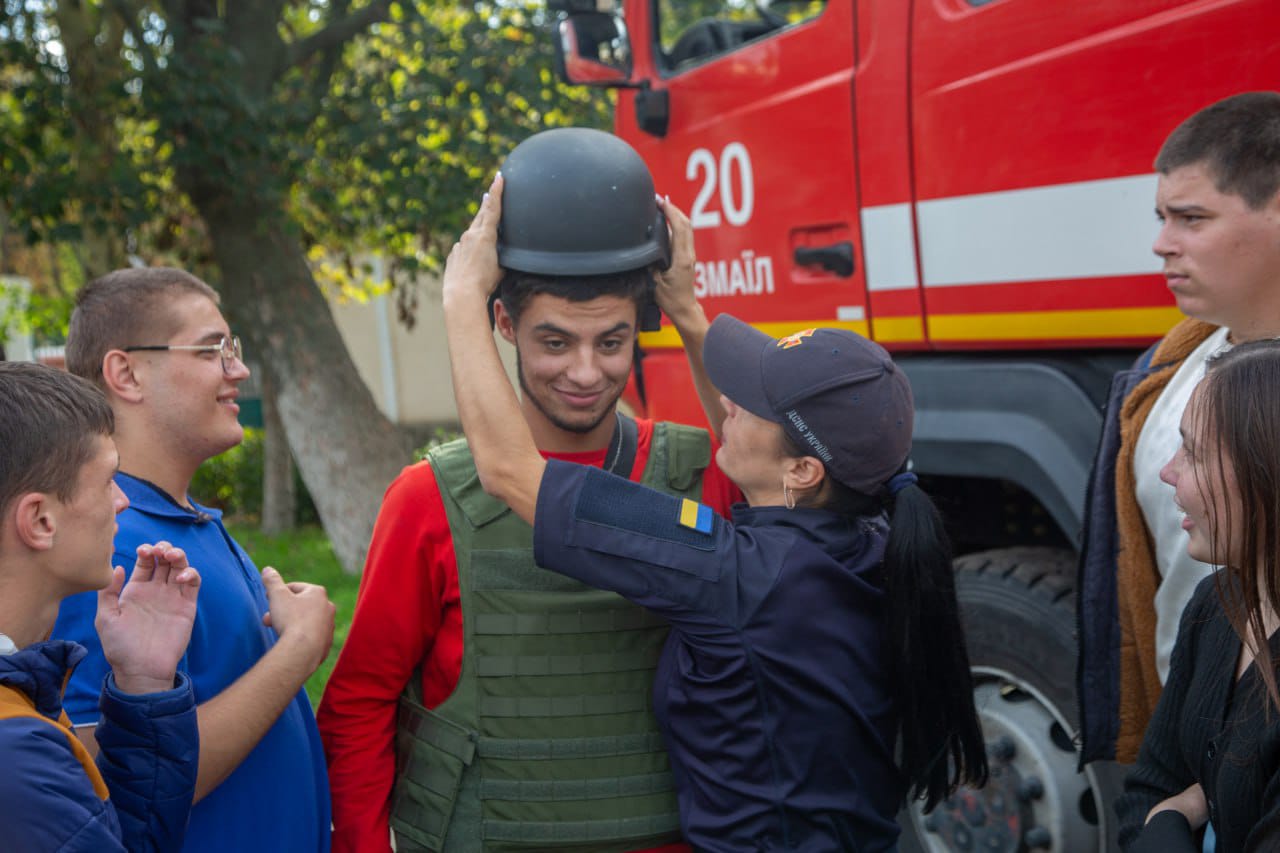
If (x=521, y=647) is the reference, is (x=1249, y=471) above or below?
above

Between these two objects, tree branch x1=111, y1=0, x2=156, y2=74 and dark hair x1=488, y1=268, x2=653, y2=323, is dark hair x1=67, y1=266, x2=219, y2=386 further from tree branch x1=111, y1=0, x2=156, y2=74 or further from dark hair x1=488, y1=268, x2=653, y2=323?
tree branch x1=111, y1=0, x2=156, y2=74

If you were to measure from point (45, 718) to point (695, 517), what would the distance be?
89 centimetres

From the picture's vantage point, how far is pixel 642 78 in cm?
428

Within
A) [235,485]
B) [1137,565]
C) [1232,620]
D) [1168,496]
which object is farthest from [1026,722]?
[235,485]

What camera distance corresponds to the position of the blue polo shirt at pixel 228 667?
189cm

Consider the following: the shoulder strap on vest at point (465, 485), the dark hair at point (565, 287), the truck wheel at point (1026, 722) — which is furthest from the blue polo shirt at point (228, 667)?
the truck wheel at point (1026, 722)

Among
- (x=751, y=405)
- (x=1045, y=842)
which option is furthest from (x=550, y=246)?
(x=1045, y=842)

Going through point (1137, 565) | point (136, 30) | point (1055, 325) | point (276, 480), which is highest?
point (136, 30)

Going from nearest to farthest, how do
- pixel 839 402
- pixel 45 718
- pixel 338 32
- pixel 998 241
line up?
pixel 45 718, pixel 839 402, pixel 998 241, pixel 338 32

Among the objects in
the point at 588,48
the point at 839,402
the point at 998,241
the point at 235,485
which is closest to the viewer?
the point at 839,402

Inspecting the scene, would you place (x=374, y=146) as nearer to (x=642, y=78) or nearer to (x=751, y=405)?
(x=642, y=78)

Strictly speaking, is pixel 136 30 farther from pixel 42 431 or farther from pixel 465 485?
pixel 42 431

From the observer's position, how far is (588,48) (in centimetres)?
420

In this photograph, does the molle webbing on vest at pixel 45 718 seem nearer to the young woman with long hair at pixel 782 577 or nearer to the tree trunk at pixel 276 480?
the young woman with long hair at pixel 782 577
